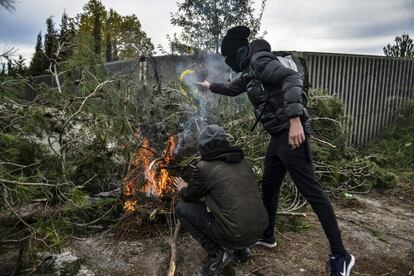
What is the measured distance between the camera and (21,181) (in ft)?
9.42

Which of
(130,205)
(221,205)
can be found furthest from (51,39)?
(221,205)

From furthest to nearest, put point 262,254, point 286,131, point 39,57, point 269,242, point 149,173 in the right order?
point 39,57
point 149,173
point 269,242
point 262,254
point 286,131

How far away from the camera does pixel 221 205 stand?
2875 millimetres

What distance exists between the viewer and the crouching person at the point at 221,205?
2.85m

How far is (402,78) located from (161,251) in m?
8.31

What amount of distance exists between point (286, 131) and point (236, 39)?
111 centimetres

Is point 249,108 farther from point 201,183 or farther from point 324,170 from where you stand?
point 201,183

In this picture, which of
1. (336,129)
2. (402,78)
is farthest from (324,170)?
(402,78)

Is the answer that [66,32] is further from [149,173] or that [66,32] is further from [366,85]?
[366,85]

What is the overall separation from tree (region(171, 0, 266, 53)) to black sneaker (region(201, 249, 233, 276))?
523cm

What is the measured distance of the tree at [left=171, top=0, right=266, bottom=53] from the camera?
750 centimetres

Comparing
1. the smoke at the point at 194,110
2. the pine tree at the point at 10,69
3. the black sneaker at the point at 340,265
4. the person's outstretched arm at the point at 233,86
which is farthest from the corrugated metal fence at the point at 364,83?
the black sneaker at the point at 340,265

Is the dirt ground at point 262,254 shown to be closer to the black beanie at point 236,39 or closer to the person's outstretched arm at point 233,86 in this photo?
the person's outstretched arm at point 233,86

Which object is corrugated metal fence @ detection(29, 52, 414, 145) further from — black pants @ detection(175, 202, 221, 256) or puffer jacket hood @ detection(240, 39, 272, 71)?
black pants @ detection(175, 202, 221, 256)
